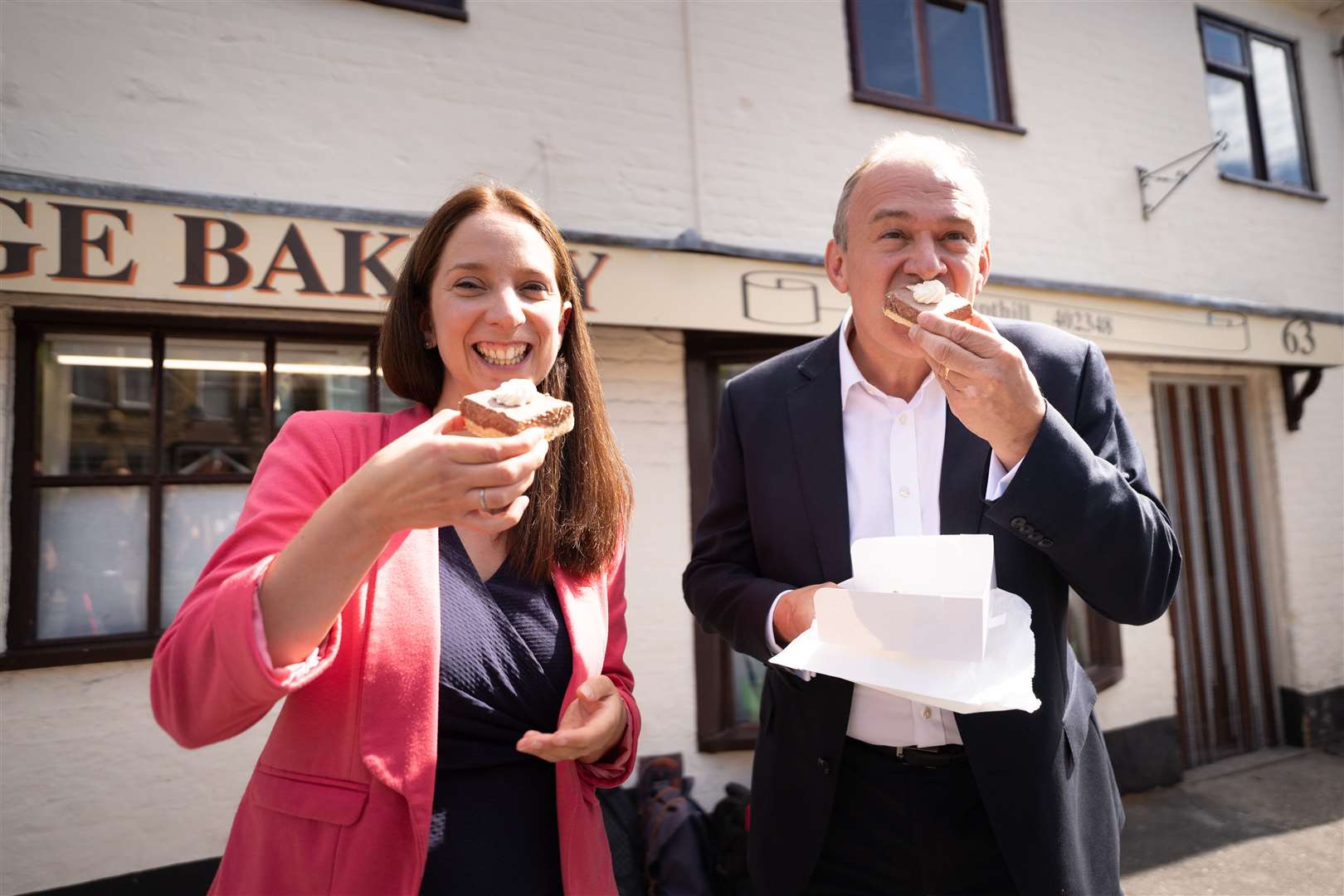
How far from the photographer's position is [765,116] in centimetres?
453

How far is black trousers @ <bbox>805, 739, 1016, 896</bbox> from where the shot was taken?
4.77 ft

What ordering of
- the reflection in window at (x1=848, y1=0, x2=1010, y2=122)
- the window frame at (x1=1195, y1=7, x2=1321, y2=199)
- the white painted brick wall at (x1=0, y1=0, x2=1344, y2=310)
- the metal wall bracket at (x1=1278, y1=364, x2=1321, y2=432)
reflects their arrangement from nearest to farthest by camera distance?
the white painted brick wall at (x1=0, y1=0, x2=1344, y2=310), the reflection in window at (x1=848, y1=0, x2=1010, y2=122), the metal wall bracket at (x1=1278, y1=364, x2=1321, y2=432), the window frame at (x1=1195, y1=7, x2=1321, y2=199)

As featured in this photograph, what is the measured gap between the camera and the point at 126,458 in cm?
333

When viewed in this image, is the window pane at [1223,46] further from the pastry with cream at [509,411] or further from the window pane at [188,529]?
the window pane at [188,529]

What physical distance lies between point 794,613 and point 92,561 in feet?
11.1

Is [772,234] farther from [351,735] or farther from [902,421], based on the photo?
[351,735]

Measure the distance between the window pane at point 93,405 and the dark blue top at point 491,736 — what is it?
282cm

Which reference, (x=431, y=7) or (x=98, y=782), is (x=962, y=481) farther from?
(x=431, y=7)

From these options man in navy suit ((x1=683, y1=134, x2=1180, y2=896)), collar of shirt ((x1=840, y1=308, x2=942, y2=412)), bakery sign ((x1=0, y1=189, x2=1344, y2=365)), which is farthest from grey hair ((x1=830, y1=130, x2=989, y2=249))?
bakery sign ((x1=0, y1=189, x2=1344, y2=365))

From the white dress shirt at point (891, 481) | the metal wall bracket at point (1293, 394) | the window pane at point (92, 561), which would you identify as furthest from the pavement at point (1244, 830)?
the window pane at point (92, 561)

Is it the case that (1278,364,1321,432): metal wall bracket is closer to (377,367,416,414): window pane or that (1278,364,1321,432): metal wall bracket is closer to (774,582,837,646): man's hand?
(774,582,837,646): man's hand

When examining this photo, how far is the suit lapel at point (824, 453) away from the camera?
5.23ft

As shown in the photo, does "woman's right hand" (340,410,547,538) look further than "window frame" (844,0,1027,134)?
No

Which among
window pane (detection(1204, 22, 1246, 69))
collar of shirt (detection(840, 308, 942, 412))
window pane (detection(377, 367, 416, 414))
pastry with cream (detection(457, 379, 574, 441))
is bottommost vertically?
pastry with cream (detection(457, 379, 574, 441))
